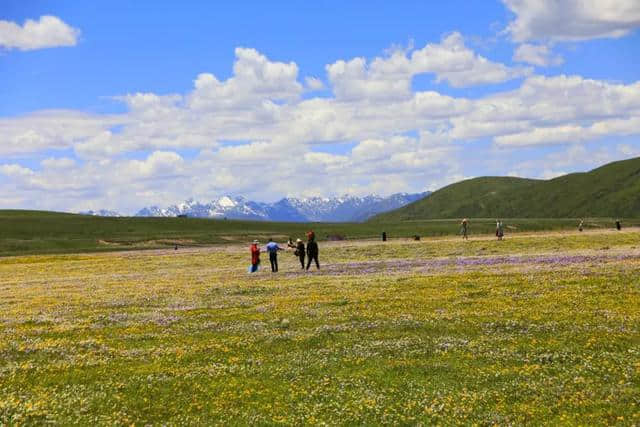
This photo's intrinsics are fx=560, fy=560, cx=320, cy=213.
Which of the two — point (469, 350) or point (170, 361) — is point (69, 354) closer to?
point (170, 361)

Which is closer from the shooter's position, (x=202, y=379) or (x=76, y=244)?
(x=202, y=379)

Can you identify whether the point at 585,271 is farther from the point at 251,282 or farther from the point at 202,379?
the point at 202,379

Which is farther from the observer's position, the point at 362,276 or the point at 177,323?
the point at 362,276

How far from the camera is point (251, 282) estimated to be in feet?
154

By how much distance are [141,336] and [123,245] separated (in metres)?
133

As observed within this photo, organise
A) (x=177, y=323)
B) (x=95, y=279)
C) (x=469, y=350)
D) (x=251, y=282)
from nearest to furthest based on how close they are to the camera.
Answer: (x=469, y=350) → (x=177, y=323) → (x=251, y=282) → (x=95, y=279)

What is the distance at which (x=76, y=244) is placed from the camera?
506 ft

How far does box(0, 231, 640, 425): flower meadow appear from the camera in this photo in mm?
14984

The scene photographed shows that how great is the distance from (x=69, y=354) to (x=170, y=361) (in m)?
4.97

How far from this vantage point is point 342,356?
66.7 ft

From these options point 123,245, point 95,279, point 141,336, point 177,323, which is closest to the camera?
point 141,336

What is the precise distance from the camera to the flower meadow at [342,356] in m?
15.0

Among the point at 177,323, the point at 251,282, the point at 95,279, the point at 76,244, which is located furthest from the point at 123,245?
the point at 177,323

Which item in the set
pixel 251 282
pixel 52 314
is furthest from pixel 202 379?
pixel 251 282
